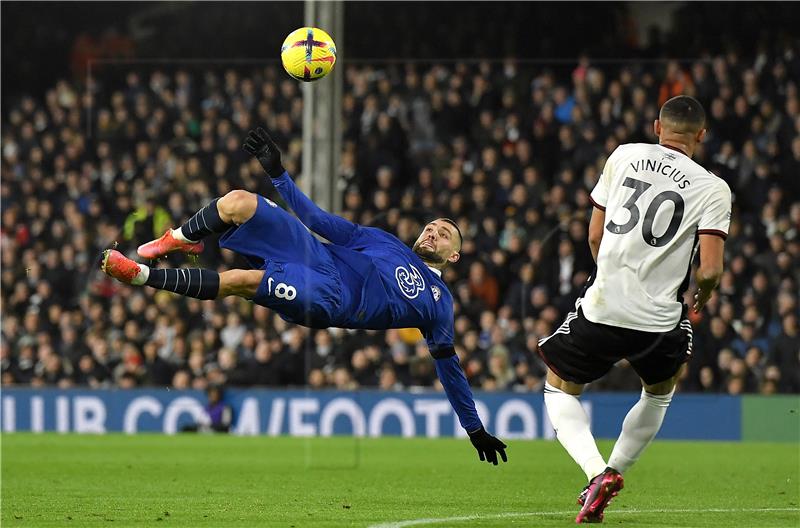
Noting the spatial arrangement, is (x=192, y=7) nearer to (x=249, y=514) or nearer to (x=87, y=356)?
(x=87, y=356)

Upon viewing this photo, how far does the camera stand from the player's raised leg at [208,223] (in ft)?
25.9

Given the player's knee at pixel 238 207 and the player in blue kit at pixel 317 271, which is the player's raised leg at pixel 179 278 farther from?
the player's knee at pixel 238 207

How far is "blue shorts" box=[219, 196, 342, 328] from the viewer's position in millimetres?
7895

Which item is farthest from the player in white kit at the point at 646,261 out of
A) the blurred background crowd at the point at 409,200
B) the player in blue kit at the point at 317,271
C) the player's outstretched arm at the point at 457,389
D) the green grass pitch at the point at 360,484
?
the blurred background crowd at the point at 409,200

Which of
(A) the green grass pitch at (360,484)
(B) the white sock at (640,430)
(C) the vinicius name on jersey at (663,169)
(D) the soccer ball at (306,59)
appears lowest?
(A) the green grass pitch at (360,484)

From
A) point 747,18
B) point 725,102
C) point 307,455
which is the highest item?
point 747,18

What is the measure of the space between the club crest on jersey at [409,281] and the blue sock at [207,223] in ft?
3.66

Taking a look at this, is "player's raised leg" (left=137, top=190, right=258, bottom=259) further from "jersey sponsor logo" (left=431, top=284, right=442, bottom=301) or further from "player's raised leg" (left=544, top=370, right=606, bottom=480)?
"player's raised leg" (left=544, top=370, right=606, bottom=480)

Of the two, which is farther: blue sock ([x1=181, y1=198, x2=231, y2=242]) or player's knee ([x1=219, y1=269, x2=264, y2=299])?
blue sock ([x1=181, y1=198, x2=231, y2=242])

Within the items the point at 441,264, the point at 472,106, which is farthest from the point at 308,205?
the point at 472,106

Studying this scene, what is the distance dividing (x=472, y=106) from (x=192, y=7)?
Result: 7.03 metres

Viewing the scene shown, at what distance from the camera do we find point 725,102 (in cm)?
1733

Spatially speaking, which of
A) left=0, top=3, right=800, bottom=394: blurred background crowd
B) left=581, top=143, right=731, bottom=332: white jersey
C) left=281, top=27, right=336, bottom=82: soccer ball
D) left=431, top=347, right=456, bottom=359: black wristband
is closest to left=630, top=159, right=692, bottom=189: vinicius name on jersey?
left=581, top=143, right=731, bottom=332: white jersey

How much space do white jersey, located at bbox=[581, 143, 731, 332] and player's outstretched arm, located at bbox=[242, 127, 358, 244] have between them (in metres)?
2.14
